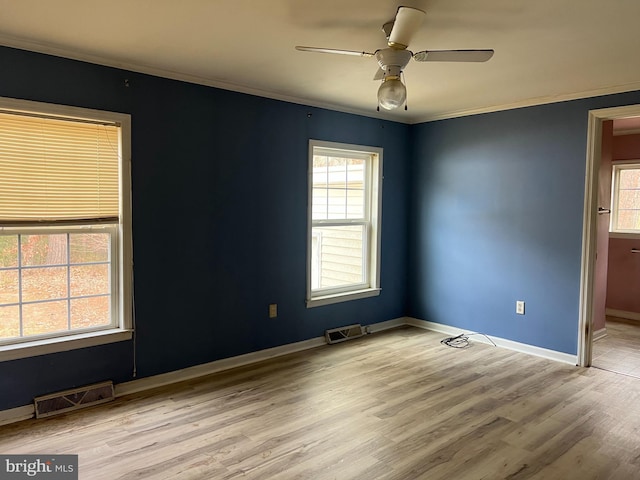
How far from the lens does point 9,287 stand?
115 inches

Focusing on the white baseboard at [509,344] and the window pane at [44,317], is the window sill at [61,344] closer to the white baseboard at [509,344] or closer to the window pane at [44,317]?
the window pane at [44,317]

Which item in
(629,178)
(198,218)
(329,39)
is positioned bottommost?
(198,218)

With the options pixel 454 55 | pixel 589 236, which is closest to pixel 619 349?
pixel 589 236

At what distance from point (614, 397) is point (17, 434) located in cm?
397

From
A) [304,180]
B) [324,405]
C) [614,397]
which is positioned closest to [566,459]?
[614,397]

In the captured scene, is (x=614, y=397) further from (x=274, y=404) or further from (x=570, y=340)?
(x=274, y=404)

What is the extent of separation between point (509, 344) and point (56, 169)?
4.13 m

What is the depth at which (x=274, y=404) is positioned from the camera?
10.5ft

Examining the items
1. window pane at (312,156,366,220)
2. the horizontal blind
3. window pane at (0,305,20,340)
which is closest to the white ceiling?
the horizontal blind

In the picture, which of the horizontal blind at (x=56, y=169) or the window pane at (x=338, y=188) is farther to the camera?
the window pane at (x=338, y=188)

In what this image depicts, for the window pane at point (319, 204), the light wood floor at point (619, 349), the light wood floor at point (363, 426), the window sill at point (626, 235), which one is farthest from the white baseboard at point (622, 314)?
the window pane at point (319, 204)

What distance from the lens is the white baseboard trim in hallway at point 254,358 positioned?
2.92 m

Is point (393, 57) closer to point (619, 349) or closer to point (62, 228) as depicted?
point (62, 228)

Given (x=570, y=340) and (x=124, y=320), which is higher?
(x=124, y=320)
